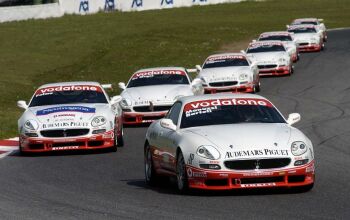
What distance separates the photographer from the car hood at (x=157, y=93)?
25047 mm

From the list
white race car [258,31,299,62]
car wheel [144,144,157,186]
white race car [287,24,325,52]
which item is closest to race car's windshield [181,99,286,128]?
car wheel [144,144,157,186]

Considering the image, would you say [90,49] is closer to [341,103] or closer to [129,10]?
[129,10]

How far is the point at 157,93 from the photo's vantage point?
82.7ft

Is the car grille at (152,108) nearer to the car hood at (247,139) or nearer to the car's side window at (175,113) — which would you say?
the car's side window at (175,113)

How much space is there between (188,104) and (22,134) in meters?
5.93

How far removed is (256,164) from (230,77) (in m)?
18.8

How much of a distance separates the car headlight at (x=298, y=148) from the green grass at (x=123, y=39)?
14.0 metres

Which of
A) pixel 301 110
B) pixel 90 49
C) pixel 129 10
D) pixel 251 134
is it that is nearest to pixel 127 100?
pixel 301 110

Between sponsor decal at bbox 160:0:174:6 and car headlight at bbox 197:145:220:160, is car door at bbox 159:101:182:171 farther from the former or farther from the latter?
sponsor decal at bbox 160:0:174:6

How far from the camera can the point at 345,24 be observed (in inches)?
2621

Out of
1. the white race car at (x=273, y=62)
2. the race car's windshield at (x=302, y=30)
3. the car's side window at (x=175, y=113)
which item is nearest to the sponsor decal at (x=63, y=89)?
the car's side window at (x=175, y=113)

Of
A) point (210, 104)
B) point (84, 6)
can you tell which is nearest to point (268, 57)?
point (210, 104)

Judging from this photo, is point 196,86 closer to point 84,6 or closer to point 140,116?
point 140,116

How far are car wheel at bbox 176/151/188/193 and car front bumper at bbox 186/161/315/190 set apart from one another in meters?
0.13
